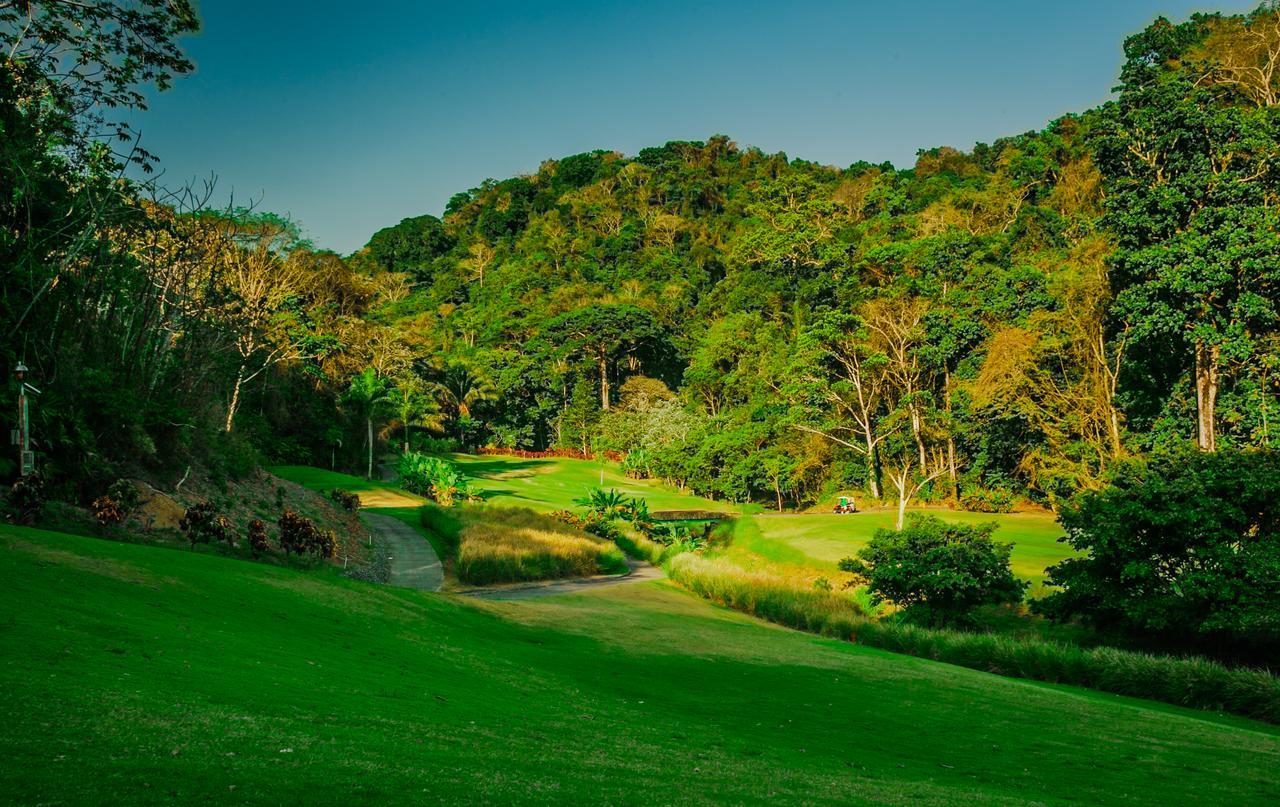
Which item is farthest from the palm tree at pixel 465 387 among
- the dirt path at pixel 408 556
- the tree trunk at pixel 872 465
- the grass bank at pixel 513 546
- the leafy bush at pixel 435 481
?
the dirt path at pixel 408 556

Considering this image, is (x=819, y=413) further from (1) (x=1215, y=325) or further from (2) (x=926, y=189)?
(2) (x=926, y=189)

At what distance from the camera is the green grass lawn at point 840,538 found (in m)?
33.0

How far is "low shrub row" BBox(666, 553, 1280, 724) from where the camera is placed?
49.5ft

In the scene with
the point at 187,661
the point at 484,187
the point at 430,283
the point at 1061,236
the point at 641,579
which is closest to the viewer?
the point at 187,661

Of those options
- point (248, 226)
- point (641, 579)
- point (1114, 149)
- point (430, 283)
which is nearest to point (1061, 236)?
point (1114, 149)

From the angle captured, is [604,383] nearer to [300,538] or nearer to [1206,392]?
[1206,392]

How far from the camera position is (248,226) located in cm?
5328

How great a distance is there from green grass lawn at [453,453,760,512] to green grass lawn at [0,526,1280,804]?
36.0m

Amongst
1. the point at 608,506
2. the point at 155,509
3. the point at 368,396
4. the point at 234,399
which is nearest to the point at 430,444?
the point at 368,396

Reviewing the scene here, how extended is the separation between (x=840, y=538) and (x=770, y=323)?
37940 millimetres

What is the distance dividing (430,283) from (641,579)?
117601 mm

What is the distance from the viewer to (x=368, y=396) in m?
53.0

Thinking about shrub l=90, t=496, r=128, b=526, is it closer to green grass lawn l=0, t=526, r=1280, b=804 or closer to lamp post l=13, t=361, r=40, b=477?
lamp post l=13, t=361, r=40, b=477

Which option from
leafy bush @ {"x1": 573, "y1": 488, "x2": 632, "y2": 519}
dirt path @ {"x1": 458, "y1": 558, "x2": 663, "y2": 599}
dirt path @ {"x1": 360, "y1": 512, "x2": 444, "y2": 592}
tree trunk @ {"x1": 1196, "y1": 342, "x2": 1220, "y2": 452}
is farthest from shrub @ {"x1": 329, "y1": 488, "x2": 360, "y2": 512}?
tree trunk @ {"x1": 1196, "y1": 342, "x2": 1220, "y2": 452}
